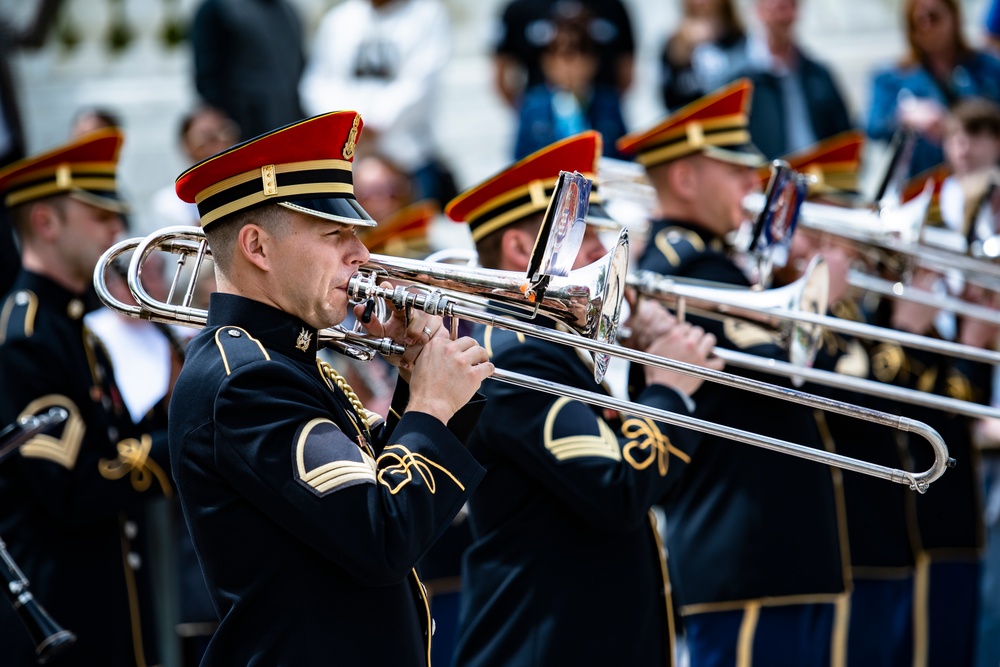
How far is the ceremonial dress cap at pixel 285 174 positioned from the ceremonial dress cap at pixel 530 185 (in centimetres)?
121

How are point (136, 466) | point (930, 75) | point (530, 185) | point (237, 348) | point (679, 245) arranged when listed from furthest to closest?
point (930, 75)
point (679, 245)
point (136, 466)
point (530, 185)
point (237, 348)

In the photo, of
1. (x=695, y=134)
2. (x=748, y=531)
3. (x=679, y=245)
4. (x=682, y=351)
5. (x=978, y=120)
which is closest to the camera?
(x=682, y=351)

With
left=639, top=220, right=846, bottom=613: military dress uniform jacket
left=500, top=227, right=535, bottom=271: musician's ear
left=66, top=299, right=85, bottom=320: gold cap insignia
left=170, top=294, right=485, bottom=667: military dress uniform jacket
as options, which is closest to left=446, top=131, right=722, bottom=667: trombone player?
left=500, top=227, right=535, bottom=271: musician's ear

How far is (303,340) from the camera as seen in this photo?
12.1 feet

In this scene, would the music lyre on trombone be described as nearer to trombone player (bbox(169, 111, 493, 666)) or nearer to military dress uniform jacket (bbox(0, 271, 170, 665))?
trombone player (bbox(169, 111, 493, 666))

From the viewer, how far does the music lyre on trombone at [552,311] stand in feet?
12.7

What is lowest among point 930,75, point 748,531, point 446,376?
point 748,531

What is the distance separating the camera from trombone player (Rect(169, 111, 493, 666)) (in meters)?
3.44

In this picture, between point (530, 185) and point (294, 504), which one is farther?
point (530, 185)

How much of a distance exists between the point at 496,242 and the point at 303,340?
4.41 ft

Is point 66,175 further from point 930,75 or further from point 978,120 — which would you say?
point 930,75

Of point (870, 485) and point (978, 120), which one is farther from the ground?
point (978, 120)

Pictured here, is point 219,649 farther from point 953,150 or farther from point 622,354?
point 953,150

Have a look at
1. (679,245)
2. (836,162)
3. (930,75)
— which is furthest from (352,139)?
(930,75)
